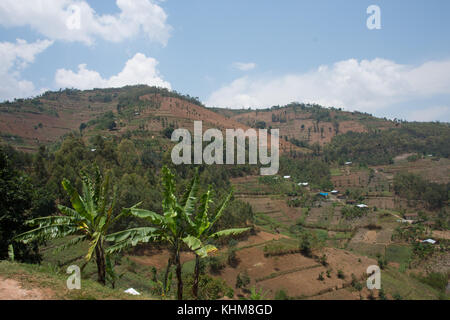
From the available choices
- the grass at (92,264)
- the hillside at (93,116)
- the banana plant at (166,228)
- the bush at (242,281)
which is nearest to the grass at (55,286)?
the banana plant at (166,228)

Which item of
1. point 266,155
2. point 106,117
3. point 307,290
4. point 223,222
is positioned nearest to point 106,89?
point 106,117

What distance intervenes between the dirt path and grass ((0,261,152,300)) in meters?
0.09

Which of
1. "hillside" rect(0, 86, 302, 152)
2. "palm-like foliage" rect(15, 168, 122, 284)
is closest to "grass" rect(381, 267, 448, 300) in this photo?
"palm-like foliage" rect(15, 168, 122, 284)

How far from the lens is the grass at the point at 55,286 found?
6840mm

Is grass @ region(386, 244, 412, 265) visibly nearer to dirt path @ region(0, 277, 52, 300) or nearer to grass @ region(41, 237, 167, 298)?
grass @ region(41, 237, 167, 298)

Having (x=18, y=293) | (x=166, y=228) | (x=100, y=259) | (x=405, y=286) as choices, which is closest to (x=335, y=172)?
(x=405, y=286)

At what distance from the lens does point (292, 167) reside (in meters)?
76.0

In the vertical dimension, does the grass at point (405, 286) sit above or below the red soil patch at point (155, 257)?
below

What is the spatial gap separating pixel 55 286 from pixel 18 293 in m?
0.78

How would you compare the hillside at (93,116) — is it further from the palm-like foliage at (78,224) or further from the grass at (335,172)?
the palm-like foliage at (78,224)

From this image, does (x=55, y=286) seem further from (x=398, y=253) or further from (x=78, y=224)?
(x=398, y=253)

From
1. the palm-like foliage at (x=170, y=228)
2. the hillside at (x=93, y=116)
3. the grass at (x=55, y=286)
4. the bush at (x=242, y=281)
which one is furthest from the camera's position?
the hillside at (x=93, y=116)

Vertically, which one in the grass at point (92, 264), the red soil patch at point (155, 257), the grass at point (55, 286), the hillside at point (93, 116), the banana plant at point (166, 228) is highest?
the hillside at point (93, 116)

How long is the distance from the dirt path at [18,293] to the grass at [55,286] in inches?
3.7
